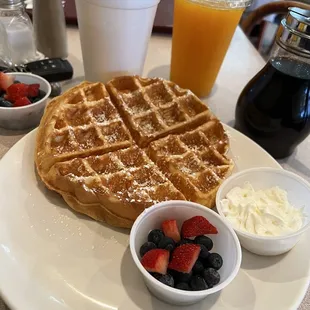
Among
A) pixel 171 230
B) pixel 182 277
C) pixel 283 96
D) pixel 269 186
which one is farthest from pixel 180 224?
pixel 283 96

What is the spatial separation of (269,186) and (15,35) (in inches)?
41.6

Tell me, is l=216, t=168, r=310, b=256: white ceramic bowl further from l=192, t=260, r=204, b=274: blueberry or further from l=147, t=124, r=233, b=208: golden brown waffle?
l=192, t=260, r=204, b=274: blueberry

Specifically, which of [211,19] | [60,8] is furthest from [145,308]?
[60,8]

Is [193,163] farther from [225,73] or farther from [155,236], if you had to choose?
A: [225,73]

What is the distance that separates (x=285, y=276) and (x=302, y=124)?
0.54 m

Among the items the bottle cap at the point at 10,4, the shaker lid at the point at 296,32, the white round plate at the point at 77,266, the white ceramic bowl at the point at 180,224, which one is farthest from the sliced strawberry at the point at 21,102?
the shaker lid at the point at 296,32

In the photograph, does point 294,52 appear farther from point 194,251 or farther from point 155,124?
point 194,251

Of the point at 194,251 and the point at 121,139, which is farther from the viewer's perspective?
the point at 121,139

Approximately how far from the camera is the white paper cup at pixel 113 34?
4.06 feet

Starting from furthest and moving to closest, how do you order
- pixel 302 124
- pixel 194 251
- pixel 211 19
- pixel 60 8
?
pixel 60 8, pixel 211 19, pixel 302 124, pixel 194 251

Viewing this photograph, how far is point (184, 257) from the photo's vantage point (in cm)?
79

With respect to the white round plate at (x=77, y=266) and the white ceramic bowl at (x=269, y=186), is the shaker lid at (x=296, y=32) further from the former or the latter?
the white round plate at (x=77, y=266)

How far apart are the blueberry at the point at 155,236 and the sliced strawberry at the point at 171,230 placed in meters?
0.01

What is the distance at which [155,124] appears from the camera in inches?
49.4
